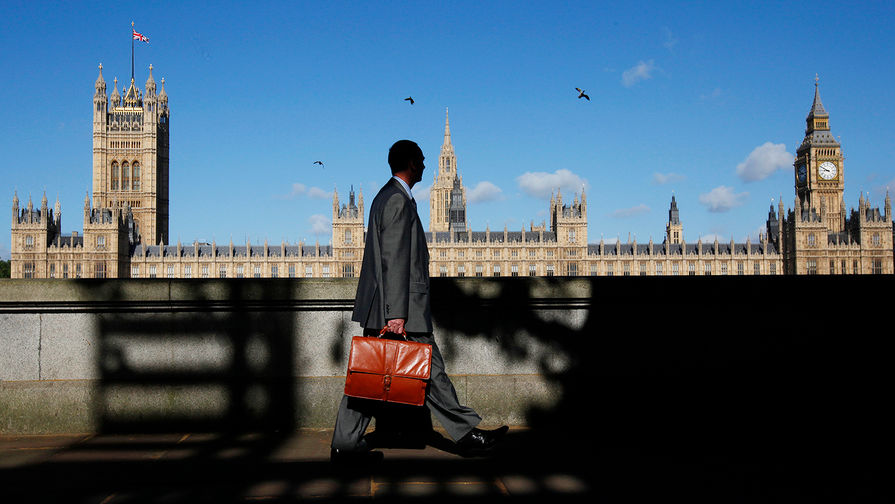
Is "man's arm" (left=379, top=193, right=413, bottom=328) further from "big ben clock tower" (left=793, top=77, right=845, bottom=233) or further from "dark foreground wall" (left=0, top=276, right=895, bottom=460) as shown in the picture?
"big ben clock tower" (left=793, top=77, right=845, bottom=233)

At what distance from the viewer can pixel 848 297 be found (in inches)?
218

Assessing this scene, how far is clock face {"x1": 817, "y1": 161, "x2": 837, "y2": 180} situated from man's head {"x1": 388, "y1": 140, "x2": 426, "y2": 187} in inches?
4552

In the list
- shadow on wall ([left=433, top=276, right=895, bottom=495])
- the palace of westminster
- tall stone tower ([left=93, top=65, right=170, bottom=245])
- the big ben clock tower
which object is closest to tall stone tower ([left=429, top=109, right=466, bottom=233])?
the palace of westminster

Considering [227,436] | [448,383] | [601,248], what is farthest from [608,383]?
[601,248]

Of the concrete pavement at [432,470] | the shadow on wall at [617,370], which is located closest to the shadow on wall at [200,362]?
the shadow on wall at [617,370]

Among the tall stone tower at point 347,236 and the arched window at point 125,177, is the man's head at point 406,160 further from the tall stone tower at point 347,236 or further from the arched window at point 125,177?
the arched window at point 125,177

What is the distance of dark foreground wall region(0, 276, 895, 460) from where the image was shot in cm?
514

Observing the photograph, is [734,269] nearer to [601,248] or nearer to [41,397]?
[601,248]

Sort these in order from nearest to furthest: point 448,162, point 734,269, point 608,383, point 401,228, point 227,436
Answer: point 401,228, point 227,436, point 608,383, point 734,269, point 448,162

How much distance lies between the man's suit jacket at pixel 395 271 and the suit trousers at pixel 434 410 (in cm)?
20

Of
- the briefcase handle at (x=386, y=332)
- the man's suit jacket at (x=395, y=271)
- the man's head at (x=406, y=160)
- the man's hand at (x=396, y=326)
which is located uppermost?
the man's head at (x=406, y=160)

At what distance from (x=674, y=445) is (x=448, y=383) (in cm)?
173

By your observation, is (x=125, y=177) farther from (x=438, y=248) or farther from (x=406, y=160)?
(x=406, y=160)

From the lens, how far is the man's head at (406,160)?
178 inches
